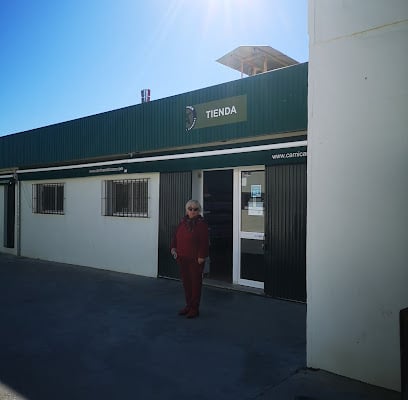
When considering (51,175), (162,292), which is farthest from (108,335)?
(51,175)

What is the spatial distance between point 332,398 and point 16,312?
504cm

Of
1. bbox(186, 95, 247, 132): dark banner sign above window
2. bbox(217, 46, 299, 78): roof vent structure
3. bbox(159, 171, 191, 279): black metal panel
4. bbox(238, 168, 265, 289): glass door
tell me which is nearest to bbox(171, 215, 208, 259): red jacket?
bbox(238, 168, 265, 289): glass door

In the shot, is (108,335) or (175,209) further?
(175,209)

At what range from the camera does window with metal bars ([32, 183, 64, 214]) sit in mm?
12773

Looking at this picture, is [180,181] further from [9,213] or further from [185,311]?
[9,213]

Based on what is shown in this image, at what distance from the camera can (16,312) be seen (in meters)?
6.71

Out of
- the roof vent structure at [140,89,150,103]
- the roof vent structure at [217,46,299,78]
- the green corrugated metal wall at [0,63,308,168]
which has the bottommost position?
the green corrugated metal wall at [0,63,308,168]

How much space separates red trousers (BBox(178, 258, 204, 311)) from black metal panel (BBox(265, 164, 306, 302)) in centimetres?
160

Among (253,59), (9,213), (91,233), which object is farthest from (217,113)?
(9,213)

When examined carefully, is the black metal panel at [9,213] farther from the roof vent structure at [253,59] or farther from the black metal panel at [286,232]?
the black metal panel at [286,232]

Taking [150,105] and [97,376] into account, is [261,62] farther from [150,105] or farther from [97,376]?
[97,376]

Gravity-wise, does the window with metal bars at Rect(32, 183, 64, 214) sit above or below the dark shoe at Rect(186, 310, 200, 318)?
above

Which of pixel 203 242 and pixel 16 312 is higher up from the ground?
pixel 203 242

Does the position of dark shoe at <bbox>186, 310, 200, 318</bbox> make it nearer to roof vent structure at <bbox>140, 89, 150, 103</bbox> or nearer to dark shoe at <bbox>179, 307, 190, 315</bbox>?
dark shoe at <bbox>179, 307, 190, 315</bbox>
